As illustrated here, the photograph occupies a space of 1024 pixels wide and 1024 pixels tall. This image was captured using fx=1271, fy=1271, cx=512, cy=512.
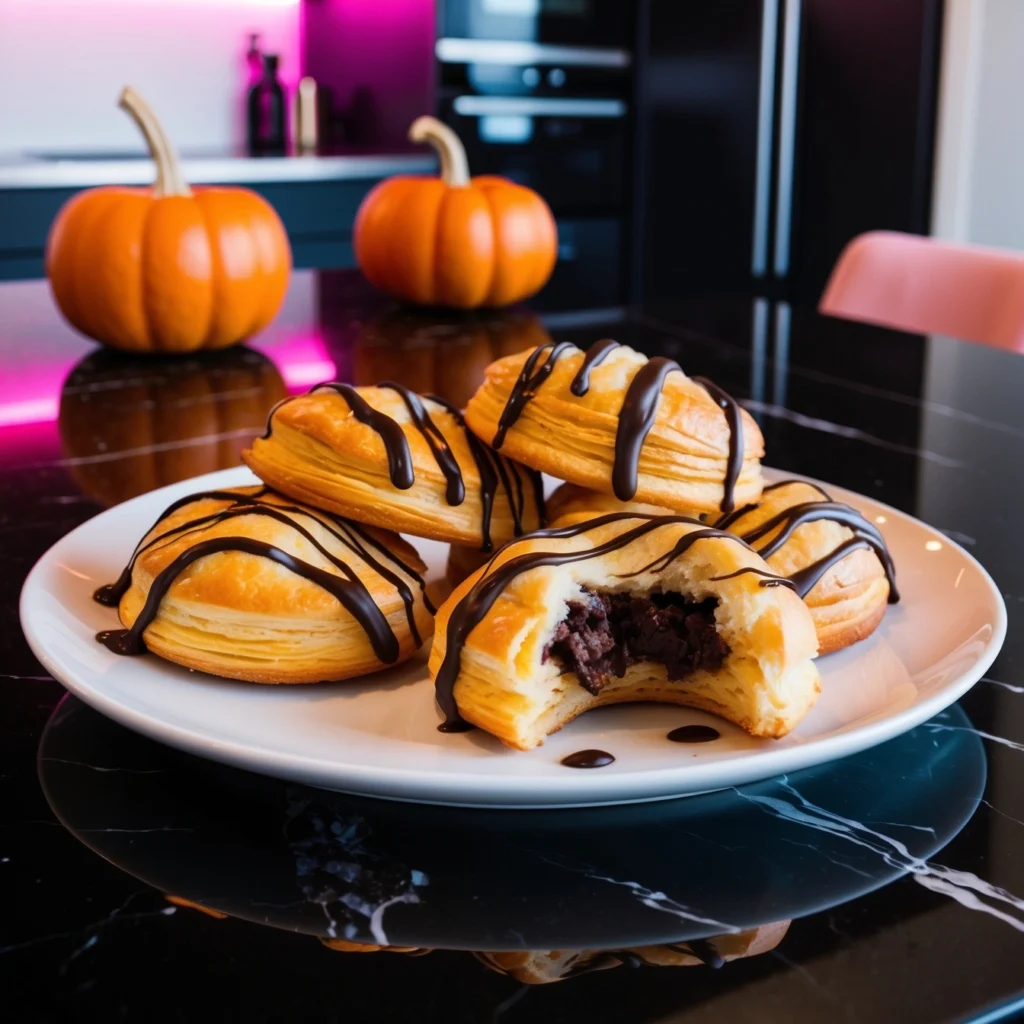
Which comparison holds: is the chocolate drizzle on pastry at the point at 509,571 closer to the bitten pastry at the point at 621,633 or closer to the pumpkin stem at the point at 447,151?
the bitten pastry at the point at 621,633

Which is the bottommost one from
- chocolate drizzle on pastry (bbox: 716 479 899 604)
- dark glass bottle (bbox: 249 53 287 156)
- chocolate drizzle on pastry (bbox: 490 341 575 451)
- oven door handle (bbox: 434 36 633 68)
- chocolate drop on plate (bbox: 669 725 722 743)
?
chocolate drop on plate (bbox: 669 725 722 743)

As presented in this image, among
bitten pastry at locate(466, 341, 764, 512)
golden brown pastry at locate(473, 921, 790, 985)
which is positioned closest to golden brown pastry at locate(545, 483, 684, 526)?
bitten pastry at locate(466, 341, 764, 512)

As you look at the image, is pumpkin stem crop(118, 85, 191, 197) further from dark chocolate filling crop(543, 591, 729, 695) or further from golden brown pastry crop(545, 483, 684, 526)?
dark chocolate filling crop(543, 591, 729, 695)

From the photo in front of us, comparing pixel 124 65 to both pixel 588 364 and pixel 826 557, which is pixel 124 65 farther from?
pixel 826 557

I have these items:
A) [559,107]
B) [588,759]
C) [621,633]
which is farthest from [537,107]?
[588,759]

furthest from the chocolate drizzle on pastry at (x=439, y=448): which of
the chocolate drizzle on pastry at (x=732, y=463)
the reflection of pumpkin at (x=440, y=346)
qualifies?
the reflection of pumpkin at (x=440, y=346)

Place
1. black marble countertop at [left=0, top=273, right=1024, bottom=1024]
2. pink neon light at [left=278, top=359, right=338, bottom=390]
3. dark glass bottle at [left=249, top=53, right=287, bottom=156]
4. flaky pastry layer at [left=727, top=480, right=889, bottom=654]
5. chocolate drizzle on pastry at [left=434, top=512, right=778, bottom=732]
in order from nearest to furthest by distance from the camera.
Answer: black marble countertop at [left=0, top=273, right=1024, bottom=1024], chocolate drizzle on pastry at [left=434, top=512, right=778, bottom=732], flaky pastry layer at [left=727, top=480, right=889, bottom=654], pink neon light at [left=278, top=359, right=338, bottom=390], dark glass bottle at [left=249, top=53, right=287, bottom=156]

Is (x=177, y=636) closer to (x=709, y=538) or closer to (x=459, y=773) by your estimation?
(x=459, y=773)
